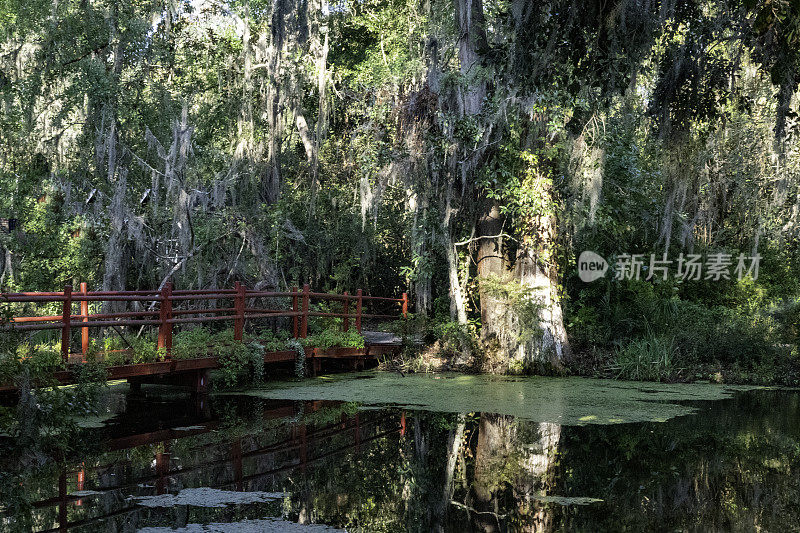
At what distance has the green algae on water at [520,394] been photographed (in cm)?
894

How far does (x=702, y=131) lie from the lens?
829 centimetres

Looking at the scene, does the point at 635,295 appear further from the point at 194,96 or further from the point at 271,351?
the point at 194,96

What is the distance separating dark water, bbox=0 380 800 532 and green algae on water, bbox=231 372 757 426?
499mm

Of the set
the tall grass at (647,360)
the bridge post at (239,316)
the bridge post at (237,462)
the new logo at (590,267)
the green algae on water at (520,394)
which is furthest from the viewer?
the new logo at (590,267)

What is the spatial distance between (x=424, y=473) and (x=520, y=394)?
4.48 meters

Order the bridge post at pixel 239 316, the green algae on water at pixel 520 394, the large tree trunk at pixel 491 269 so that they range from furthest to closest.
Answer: the large tree trunk at pixel 491 269 → the bridge post at pixel 239 316 → the green algae on water at pixel 520 394

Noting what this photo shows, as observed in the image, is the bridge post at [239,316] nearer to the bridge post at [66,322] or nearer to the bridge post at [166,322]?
the bridge post at [166,322]

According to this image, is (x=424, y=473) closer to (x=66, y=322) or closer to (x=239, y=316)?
(x=66, y=322)

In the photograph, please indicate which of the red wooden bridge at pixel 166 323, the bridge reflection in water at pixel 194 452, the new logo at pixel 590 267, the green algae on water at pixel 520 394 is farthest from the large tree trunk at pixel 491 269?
the bridge reflection in water at pixel 194 452

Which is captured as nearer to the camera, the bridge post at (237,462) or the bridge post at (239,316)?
the bridge post at (237,462)

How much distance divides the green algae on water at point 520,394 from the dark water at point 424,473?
499 mm

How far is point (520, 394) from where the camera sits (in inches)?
405

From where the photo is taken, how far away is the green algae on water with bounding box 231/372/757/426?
8938 mm

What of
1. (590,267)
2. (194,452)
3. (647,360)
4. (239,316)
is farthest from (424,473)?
(590,267)
